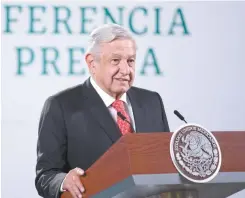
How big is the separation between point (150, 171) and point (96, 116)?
0.61 metres

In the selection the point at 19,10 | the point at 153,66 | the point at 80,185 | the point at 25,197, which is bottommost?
the point at 25,197

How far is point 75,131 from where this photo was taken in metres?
2.27

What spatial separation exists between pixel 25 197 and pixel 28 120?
0.35 meters

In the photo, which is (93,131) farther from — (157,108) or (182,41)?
(182,41)

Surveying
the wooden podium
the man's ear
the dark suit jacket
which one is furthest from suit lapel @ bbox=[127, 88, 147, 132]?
the wooden podium

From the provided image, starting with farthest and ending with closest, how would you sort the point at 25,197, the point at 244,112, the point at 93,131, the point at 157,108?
the point at 244,112
the point at 25,197
the point at 157,108
the point at 93,131

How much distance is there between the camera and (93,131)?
2.25 metres

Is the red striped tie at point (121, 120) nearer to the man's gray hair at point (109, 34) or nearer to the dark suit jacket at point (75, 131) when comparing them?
the dark suit jacket at point (75, 131)

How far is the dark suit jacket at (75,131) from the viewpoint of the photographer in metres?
2.22

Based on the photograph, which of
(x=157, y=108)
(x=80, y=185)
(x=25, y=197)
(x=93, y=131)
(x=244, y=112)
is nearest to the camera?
(x=80, y=185)

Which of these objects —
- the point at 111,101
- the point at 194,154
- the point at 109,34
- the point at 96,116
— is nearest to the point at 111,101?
the point at 111,101

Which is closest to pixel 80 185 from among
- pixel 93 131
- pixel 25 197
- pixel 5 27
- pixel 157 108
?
pixel 93 131

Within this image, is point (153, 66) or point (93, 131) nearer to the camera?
point (93, 131)

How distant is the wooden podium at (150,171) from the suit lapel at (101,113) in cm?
35
